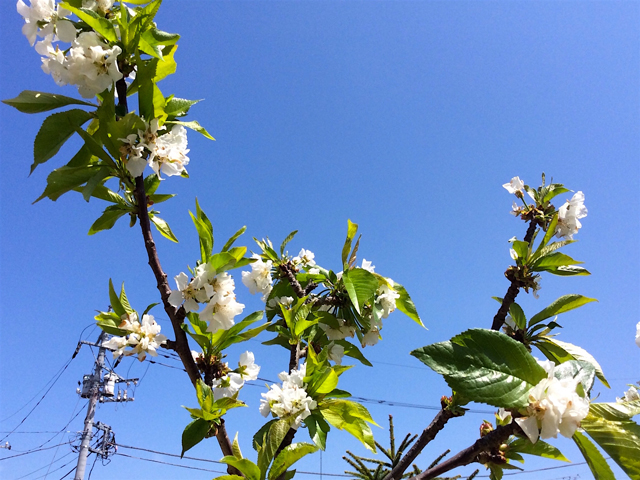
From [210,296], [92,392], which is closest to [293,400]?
[210,296]

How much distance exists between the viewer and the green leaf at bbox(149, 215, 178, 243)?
1.14m

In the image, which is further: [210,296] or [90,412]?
[90,412]

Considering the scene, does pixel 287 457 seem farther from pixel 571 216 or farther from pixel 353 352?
pixel 571 216

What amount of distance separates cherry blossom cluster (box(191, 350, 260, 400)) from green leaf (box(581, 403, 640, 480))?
712 millimetres

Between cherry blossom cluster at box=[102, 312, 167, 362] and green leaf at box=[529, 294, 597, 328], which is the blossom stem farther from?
cherry blossom cluster at box=[102, 312, 167, 362]

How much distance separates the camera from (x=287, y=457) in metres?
0.83

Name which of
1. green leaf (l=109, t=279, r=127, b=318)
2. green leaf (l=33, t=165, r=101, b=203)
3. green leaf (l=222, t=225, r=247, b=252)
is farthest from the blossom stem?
green leaf (l=33, t=165, r=101, b=203)

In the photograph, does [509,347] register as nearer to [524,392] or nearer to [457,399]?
[524,392]

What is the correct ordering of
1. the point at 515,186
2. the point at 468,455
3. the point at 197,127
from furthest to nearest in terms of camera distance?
the point at 515,186, the point at 197,127, the point at 468,455

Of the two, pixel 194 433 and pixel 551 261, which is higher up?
pixel 551 261

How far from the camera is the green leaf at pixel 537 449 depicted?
0.71m

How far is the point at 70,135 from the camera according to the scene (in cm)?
99

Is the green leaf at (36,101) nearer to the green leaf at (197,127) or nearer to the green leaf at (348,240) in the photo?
the green leaf at (197,127)

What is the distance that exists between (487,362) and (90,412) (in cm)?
→ 1300
